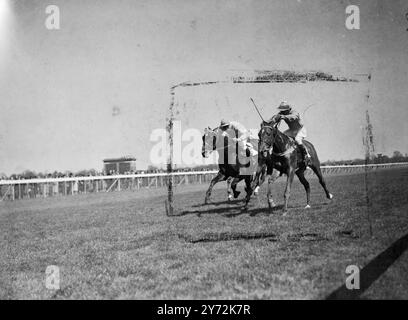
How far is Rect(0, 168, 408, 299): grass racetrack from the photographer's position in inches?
182

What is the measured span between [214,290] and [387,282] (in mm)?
1987

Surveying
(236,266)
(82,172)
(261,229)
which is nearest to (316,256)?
(236,266)

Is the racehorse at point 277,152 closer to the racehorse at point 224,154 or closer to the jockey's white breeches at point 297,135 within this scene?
the jockey's white breeches at point 297,135

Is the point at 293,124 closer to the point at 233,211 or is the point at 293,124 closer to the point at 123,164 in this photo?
the point at 233,211

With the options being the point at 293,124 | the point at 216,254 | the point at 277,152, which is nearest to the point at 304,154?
the point at 293,124

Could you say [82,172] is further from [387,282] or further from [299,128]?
[387,282]

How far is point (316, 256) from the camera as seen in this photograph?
5523 mm

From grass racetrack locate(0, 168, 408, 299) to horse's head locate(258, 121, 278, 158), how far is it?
1.64 meters

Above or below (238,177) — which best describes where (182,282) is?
below

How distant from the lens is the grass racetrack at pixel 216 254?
463cm

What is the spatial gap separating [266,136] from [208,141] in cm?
279

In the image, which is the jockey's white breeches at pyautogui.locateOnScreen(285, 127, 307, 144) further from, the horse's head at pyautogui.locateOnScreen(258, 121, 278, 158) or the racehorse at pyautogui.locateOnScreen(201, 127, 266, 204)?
the racehorse at pyautogui.locateOnScreen(201, 127, 266, 204)

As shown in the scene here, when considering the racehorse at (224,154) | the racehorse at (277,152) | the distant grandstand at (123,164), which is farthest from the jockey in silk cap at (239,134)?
the distant grandstand at (123,164)

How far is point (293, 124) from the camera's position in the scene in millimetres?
10750
